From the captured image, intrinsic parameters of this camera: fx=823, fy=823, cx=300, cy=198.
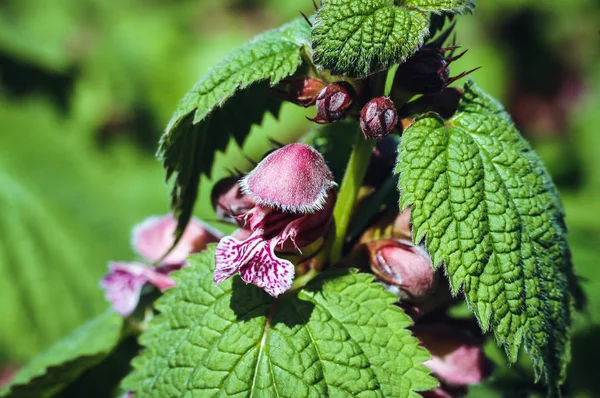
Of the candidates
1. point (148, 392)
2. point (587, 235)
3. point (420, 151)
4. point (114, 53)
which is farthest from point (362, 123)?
point (114, 53)

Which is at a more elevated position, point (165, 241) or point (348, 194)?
point (165, 241)

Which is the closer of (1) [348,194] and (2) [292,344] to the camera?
(2) [292,344]

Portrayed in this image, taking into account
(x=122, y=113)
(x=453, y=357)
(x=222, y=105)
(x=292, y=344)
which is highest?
(x=122, y=113)

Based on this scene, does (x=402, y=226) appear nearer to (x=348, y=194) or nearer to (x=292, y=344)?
(x=348, y=194)

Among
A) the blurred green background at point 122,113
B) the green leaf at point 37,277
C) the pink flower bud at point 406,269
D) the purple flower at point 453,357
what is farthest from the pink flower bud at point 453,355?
the green leaf at point 37,277

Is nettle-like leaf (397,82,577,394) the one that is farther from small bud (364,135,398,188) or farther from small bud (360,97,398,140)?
small bud (364,135,398,188)

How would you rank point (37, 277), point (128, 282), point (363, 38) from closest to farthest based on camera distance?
point (363, 38) → point (128, 282) → point (37, 277)

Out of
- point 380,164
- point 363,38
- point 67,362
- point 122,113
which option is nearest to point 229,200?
point 380,164
